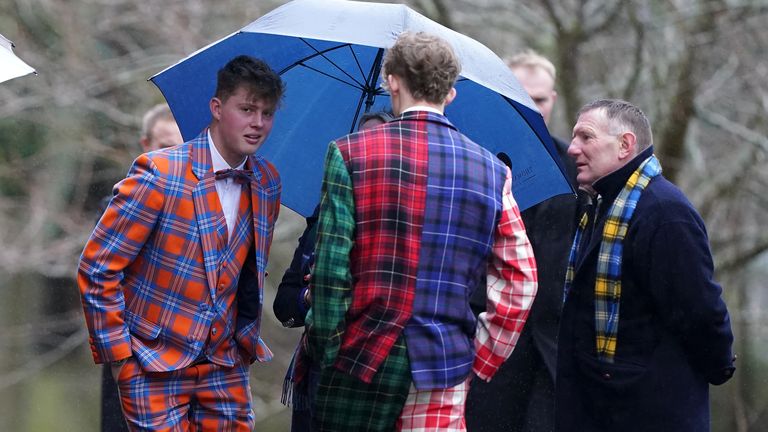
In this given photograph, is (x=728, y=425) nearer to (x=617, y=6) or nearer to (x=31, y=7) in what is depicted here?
(x=617, y=6)

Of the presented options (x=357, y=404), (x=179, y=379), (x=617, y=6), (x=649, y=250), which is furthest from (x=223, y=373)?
(x=617, y=6)

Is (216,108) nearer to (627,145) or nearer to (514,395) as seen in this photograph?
(627,145)

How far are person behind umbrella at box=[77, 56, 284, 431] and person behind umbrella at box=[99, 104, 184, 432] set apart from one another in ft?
3.50

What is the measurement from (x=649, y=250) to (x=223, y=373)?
1.43 meters

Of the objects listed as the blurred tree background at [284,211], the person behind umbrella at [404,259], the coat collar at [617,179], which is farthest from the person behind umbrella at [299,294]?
the blurred tree background at [284,211]

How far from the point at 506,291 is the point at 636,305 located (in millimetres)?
668

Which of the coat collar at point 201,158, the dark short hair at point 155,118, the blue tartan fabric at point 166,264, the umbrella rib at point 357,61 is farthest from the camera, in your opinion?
the dark short hair at point 155,118

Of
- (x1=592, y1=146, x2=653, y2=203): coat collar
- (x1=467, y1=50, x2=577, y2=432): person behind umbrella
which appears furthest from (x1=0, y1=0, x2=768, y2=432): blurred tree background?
(x1=592, y1=146, x2=653, y2=203): coat collar

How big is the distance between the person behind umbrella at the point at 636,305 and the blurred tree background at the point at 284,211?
3.45m

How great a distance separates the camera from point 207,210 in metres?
3.74

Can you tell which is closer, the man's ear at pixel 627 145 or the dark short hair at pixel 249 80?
the dark short hair at pixel 249 80

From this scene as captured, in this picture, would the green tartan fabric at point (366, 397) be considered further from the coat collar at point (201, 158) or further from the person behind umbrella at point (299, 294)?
the coat collar at point (201, 158)

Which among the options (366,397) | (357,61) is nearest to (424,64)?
(366,397)

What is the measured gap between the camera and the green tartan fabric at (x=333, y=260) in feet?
10.7
